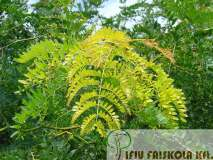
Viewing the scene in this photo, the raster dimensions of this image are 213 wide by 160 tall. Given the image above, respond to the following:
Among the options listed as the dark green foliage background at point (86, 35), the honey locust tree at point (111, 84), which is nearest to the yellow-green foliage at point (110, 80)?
the honey locust tree at point (111, 84)

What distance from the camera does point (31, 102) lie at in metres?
1.72

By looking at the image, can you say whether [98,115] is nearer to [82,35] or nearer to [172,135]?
[172,135]

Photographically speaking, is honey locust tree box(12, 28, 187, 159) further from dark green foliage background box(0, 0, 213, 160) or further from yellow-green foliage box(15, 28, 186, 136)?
dark green foliage background box(0, 0, 213, 160)

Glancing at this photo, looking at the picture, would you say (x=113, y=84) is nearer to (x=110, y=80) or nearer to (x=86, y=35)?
(x=110, y=80)

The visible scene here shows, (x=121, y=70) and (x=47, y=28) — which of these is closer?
(x=121, y=70)

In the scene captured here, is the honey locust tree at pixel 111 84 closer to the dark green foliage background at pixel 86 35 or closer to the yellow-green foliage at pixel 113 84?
the yellow-green foliage at pixel 113 84

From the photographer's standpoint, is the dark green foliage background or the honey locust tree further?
the dark green foliage background

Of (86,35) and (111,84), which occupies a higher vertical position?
(86,35)

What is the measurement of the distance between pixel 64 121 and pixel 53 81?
14cm

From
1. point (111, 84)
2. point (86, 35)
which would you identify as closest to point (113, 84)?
point (111, 84)

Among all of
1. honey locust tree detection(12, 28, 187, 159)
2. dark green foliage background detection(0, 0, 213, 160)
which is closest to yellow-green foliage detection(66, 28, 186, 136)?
honey locust tree detection(12, 28, 187, 159)

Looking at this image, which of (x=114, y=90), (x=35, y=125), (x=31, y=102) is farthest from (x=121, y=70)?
(x=35, y=125)

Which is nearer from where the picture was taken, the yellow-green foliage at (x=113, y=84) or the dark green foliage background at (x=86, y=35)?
the yellow-green foliage at (x=113, y=84)

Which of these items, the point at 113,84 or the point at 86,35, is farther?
the point at 86,35
